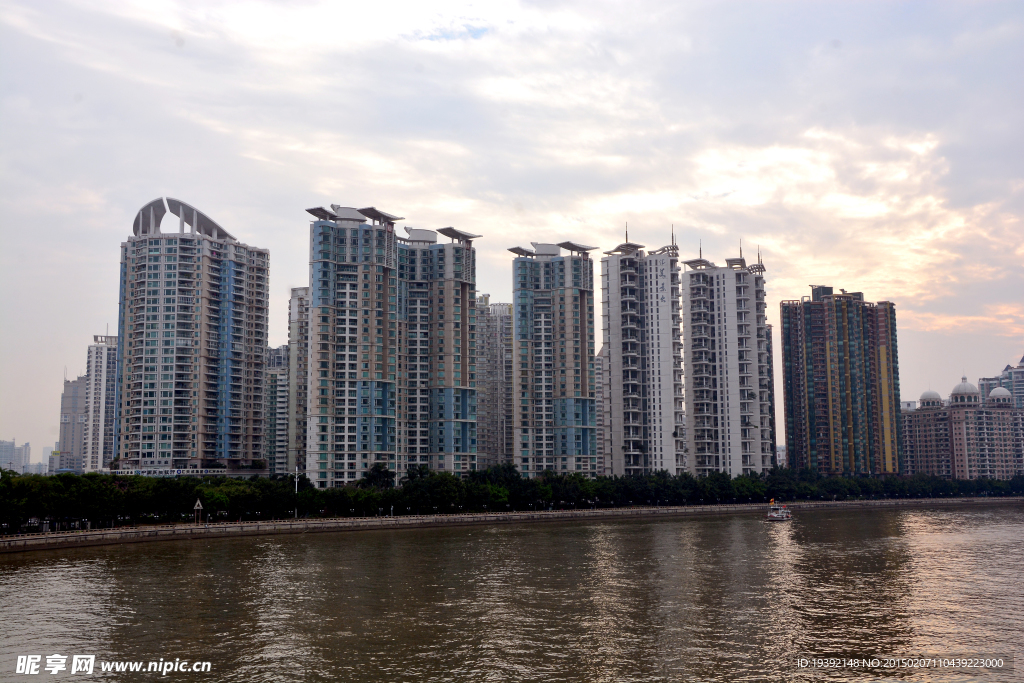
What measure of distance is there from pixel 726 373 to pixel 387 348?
3099 inches

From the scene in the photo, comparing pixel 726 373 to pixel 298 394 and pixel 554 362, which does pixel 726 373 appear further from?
pixel 298 394

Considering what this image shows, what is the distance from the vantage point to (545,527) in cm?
11881

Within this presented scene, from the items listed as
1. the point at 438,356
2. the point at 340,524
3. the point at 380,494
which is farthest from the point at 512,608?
the point at 438,356

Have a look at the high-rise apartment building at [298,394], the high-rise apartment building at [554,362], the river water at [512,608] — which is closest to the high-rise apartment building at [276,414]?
the high-rise apartment building at [298,394]

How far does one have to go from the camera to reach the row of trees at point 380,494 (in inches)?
3425

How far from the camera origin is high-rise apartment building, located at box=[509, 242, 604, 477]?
163m

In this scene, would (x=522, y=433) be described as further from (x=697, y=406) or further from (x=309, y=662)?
(x=309, y=662)

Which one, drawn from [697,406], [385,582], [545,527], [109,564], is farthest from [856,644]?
[697,406]

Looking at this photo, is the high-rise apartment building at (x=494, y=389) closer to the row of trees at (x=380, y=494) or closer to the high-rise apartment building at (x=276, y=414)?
the row of trees at (x=380, y=494)

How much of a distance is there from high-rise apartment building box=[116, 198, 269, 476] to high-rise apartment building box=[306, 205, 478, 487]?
20306mm

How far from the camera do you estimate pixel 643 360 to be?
6909 inches

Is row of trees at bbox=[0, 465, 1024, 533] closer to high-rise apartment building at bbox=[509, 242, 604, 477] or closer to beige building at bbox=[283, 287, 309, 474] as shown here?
high-rise apartment building at bbox=[509, 242, 604, 477]

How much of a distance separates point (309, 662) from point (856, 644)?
2731cm

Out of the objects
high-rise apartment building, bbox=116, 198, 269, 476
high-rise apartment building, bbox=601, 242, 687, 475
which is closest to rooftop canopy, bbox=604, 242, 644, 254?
high-rise apartment building, bbox=601, 242, 687, 475
